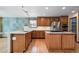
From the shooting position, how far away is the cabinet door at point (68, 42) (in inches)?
232

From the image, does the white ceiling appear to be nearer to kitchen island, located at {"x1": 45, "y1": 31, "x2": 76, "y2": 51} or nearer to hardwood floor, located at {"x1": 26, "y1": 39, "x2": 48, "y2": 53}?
kitchen island, located at {"x1": 45, "y1": 31, "x2": 76, "y2": 51}

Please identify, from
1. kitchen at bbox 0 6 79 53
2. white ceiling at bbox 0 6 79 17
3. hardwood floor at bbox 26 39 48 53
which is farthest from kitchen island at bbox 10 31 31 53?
white ceiling at bbox 0 6 79 17

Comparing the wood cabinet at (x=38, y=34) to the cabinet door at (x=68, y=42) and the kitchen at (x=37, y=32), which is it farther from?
the cabinet door at (x=68, y=42)

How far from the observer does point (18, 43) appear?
204 inches

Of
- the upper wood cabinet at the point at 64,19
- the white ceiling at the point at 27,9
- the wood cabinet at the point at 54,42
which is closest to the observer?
the white ceiling at the point at 27,9

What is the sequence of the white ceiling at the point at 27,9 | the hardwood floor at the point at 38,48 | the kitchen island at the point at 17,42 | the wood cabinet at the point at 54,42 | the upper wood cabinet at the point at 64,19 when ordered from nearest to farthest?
the white ceiling at the point at 27,9 → the kitchen island at the point at 17,42 → the hardwood floor at the point at 38,48 → the wood cabinet at the point at 54,42 → the upper wood cabinet at the point at 64,19

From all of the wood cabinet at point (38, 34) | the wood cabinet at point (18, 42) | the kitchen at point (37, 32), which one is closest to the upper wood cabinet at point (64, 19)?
the kitchen at point (37, 32)

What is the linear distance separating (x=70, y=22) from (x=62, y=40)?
Answer: 3.50 m

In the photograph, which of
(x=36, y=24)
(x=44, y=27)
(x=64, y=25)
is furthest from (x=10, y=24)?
(x=64, y=25)

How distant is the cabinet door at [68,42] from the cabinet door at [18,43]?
1.87 meters

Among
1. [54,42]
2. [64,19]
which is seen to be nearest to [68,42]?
[54,42]

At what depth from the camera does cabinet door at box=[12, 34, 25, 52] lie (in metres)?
5.11
